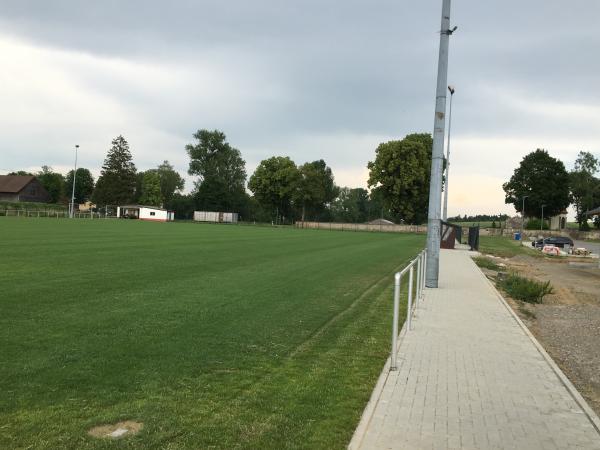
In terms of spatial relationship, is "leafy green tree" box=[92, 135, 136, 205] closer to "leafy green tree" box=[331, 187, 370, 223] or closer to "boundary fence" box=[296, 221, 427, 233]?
"boundary fence" box=[296, 221, 427, 233]

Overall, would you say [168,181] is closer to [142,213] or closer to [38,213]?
[142,213]

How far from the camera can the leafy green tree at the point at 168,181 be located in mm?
126775

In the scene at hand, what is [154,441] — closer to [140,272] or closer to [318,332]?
[318,332]

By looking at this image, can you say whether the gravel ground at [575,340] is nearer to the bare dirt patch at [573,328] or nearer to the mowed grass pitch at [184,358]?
the bare dirt patch at [573,328]

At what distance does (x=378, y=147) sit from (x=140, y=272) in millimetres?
67522

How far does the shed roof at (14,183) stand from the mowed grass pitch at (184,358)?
93.9 m

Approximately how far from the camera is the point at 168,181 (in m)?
128

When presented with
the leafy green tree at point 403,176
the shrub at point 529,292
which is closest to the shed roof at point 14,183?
the leafy green tree at point 403,176

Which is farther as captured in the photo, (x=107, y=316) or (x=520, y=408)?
(x=107, y=316)

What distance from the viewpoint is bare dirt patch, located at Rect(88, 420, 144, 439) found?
4004mm

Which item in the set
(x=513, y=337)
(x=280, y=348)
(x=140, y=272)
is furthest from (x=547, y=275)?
(x=280, y=348)

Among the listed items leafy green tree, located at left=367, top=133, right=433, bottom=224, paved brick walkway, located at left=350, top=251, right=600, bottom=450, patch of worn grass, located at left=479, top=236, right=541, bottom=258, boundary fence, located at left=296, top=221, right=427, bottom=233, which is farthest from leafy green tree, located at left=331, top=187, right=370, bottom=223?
paved brick walkway, located at left=350, top=251, right=600, bottom=450

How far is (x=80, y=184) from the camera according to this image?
415 ft

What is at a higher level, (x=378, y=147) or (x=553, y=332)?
(x=378, y=147)
